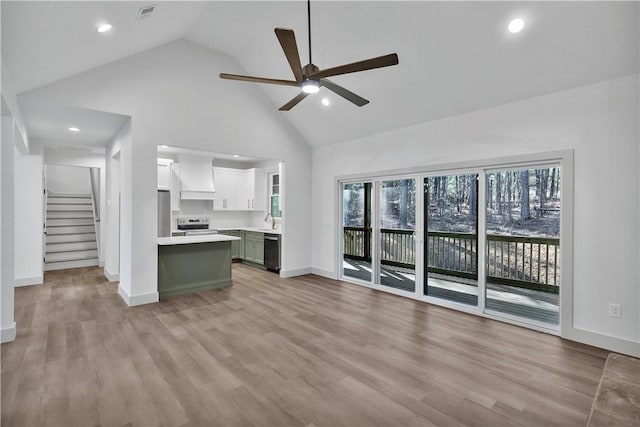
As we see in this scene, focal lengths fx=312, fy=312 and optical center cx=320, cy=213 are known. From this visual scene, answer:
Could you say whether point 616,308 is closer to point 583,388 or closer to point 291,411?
point 583,388

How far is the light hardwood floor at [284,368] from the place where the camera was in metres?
2.13

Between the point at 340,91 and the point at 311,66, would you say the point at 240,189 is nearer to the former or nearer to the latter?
the point at 340,91

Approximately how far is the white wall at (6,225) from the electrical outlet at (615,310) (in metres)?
6.13

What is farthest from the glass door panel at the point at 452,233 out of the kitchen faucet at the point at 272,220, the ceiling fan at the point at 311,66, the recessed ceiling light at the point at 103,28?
the recessed ceiling light at the point at 103,28

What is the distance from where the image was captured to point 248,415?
211cm

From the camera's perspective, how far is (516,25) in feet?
9.88

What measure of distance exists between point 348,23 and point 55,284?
6.46m

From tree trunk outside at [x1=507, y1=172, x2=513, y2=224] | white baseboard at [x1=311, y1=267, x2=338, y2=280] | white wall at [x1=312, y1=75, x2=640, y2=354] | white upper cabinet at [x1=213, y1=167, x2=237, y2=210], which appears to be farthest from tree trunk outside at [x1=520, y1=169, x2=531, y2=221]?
white upper cabinet at [x1=213, y1=167, x2=237, y2=210]

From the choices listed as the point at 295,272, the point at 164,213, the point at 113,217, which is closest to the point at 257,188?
the point at 164,213

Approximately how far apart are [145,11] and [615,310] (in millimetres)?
5559

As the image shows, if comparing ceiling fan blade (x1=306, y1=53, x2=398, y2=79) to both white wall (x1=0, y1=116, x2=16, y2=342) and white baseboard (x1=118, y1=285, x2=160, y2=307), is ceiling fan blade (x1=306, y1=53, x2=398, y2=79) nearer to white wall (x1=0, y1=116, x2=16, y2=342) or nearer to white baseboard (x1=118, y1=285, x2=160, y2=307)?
white wall (x1=0, y1=116, x2=16, y2=342)

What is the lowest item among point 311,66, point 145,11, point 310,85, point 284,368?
point 284,368

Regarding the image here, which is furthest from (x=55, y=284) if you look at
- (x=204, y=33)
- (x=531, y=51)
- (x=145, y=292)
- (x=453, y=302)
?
(x=531, y=51)

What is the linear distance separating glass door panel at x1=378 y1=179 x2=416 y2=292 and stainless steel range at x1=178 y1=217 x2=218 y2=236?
4290 mm
